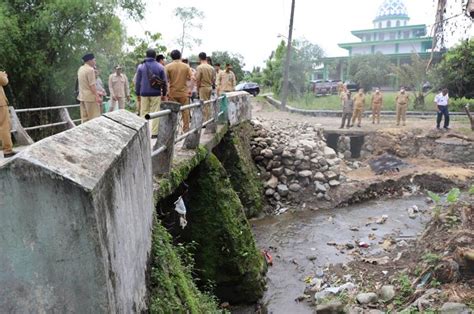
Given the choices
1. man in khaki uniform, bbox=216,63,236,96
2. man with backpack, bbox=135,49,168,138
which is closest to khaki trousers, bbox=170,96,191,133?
man with backpack, bbox=135,49,168,138

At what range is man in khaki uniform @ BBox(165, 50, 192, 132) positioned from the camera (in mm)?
7895

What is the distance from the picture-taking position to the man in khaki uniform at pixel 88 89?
7320 millimetres

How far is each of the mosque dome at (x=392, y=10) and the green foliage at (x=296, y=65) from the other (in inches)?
1035

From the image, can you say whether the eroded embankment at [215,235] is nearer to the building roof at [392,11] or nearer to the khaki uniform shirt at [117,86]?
the khaki uniform shirt at [117,86]

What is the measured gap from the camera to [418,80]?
2362 cm

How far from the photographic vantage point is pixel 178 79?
798 cm

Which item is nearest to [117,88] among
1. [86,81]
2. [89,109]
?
[89,109]

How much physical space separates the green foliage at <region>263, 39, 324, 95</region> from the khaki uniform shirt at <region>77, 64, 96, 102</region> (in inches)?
880

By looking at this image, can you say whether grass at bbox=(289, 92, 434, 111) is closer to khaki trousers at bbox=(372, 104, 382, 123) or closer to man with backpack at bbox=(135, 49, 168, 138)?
khaki trousers at bbox=(372, 104, 382, 123)

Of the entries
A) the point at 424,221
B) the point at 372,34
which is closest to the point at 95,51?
the point at 424,221

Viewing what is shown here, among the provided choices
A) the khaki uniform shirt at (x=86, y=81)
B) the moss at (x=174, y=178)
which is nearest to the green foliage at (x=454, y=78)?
the khaki uniform shirt at (x=86, y=81)

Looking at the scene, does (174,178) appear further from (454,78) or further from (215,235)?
(454,78)

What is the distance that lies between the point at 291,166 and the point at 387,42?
1517 inches

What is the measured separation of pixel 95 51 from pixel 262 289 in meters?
9.97
